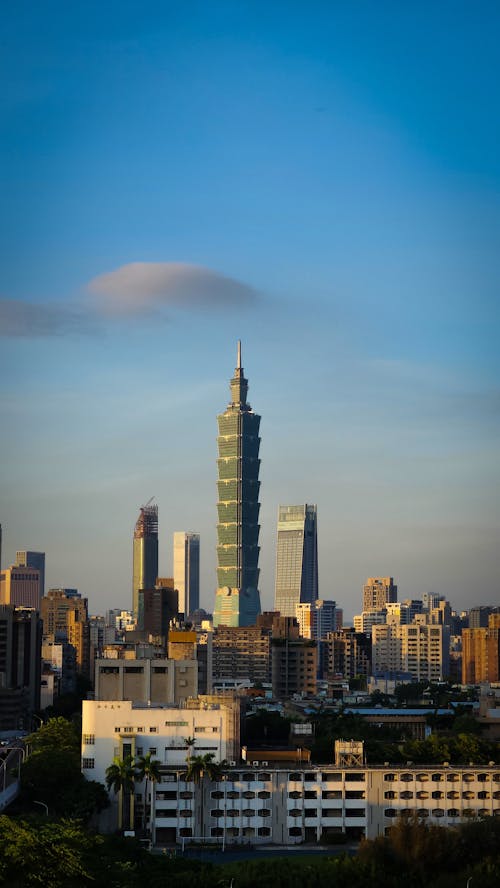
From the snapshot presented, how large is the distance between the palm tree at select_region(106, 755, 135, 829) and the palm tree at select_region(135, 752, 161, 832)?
1.39 feet

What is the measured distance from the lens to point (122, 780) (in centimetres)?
8169

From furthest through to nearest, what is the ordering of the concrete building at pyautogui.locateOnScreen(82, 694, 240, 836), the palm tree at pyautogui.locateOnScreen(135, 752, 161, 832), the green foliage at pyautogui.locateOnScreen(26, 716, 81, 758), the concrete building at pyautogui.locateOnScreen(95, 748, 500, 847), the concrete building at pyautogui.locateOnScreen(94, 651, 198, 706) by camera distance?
the concrete building at pyautogui.locateOnScreen(94, 651, 198, 706), the green foliage at pyautogui.locateOnScreen(26, 716, 81, 758), the concrete building at pyautogui.locateOnScreen(82, 694, 240, 836), the palm tree at pyautogui.locateOnScreen(135, 752, 161, 832), the concrete building at pyautogui.locateOnScreen(95, 748, 500, 847)

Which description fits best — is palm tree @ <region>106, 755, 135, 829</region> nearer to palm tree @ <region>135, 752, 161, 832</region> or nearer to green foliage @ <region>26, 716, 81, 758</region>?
palm tree @ <region>135, 752, 161, 832</region>

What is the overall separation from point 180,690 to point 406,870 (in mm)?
45208

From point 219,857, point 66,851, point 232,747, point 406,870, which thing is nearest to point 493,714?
point 232,747

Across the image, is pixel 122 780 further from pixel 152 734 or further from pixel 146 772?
pixel 152 734

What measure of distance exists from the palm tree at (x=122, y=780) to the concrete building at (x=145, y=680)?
2078cm

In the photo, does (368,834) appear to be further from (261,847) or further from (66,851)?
(66,851)

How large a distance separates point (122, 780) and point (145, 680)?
2449 cm

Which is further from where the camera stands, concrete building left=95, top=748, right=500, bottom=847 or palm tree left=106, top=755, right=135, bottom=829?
palm tree left=106, top=755, right=135, bottom=829

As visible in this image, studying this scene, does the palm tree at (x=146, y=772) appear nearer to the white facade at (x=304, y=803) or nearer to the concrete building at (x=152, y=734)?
the white facade at (x=304, y=803)

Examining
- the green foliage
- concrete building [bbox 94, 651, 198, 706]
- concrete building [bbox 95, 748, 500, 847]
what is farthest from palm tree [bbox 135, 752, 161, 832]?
concrete building [bbox 94, 651, 198, 706]

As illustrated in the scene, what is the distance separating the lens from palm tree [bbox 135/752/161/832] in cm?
8162

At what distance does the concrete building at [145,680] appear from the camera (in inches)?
4126
